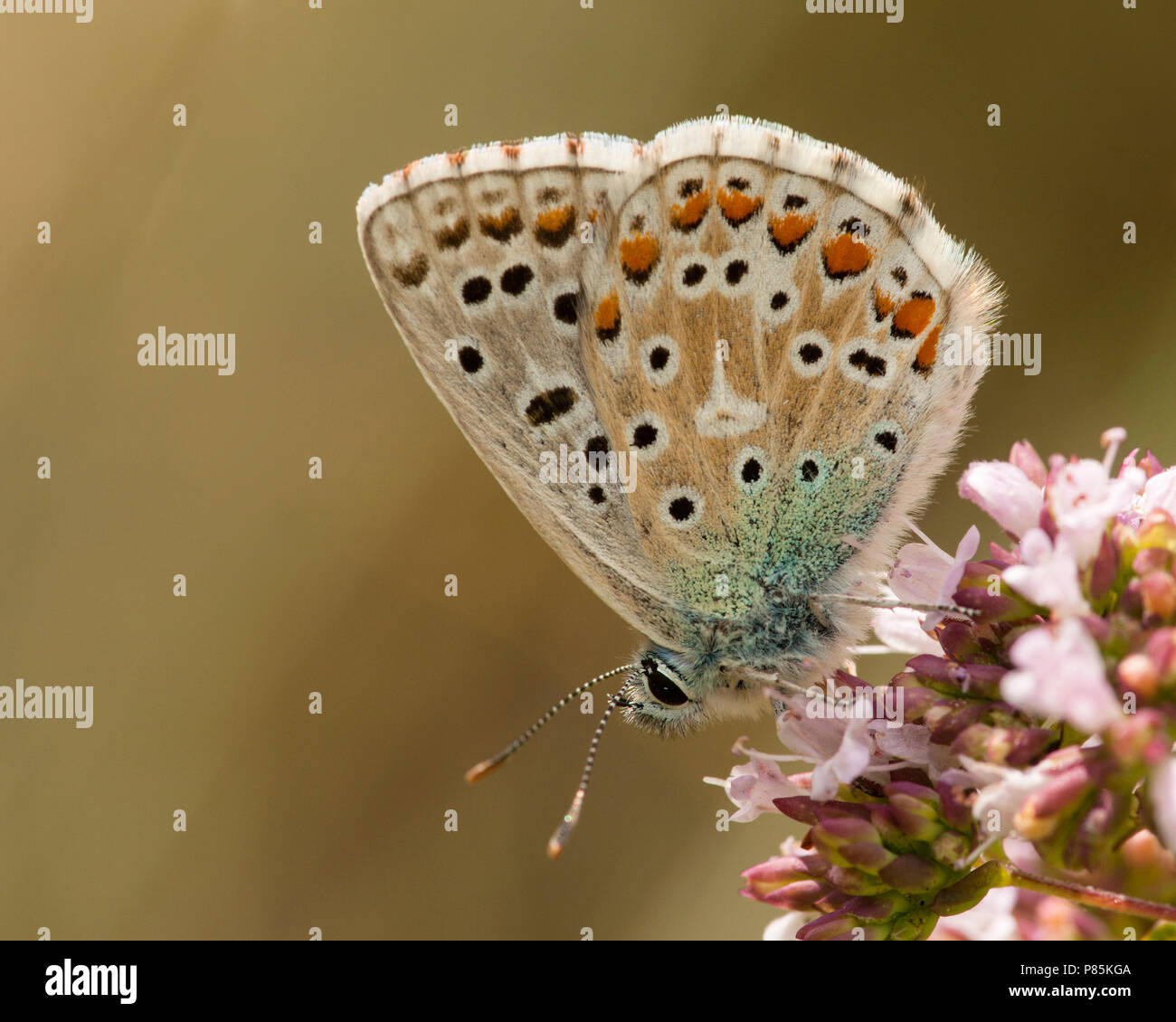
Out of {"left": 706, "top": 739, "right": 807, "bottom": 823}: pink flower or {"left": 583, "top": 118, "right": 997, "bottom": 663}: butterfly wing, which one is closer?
{"left": 706, "top": 739, "right": 807, "bottom": 823}: pink flower

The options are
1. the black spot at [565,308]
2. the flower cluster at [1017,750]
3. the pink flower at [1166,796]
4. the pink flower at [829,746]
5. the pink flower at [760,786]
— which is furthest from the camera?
the black spot at [565,308]

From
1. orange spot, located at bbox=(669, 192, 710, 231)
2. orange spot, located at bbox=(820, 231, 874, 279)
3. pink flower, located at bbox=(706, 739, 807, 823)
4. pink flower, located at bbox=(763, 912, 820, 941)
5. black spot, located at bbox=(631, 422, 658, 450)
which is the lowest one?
pink flower, located at bbox=(763, 912, 820, 941)

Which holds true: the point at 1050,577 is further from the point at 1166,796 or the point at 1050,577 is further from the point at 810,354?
the point at 810,354

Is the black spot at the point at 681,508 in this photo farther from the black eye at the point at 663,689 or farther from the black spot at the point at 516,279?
the black spot at the point at 516,279

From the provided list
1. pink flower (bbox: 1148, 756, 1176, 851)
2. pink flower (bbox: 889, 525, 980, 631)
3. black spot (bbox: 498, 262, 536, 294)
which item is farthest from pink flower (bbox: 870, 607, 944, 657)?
black spot (bbox: 498, 262, 536, 294)

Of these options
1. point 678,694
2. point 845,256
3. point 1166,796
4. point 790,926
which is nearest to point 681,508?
point 678,694

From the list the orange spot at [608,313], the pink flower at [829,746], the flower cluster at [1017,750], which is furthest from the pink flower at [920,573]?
the orange spot at [608,313]

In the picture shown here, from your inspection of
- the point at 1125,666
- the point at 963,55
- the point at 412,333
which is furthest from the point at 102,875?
the point at 963,55

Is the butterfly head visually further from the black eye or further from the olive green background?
the olive green background
